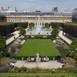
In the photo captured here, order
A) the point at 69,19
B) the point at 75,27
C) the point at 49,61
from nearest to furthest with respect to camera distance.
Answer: the point at 49,61, the point at 75,27, the point at 69,19

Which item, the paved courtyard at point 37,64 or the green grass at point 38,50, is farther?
the green grass at point 38,50

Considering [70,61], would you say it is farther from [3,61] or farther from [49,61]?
[3,61]

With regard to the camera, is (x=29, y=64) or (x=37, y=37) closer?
(x=29, y=64)

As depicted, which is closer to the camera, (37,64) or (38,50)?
(37,64)

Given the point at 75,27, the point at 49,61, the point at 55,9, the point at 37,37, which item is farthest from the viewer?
the point at 55,9

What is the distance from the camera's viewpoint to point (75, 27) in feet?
149

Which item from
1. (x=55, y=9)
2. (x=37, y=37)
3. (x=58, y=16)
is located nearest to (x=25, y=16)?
(x=58, y=16)

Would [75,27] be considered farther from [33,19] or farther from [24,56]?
[33,19]

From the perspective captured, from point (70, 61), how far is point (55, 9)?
14493cm

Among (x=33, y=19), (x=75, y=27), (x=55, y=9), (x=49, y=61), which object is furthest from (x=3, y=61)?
(x=55, y=9)

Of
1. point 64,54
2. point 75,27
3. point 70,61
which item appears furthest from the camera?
point 75,27

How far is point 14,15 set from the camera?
117 m

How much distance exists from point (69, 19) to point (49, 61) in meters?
89.3

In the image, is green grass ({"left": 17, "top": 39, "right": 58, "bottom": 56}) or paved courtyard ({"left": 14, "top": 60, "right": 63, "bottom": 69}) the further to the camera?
green grass ({"left": 17, "top": 39, "right": 58, "bottom": 56})
